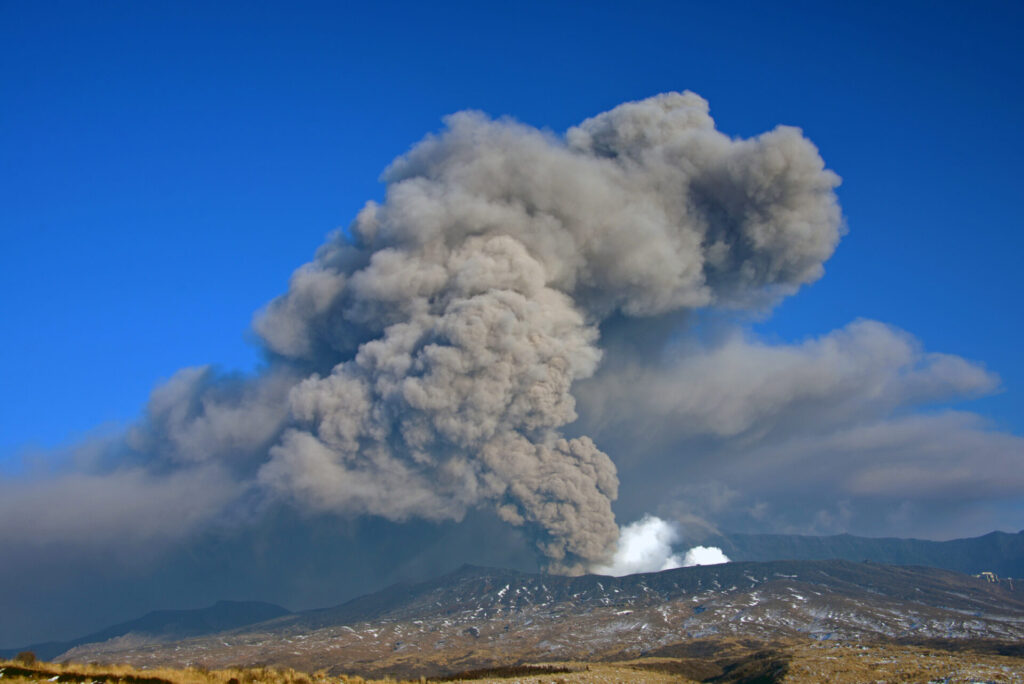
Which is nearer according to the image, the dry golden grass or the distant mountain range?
the dry golden grass

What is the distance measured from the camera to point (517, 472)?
81.6 metres

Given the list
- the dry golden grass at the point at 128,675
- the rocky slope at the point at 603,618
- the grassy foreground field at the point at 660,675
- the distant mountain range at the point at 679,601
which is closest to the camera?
the dry golden grass at the point at 128,675

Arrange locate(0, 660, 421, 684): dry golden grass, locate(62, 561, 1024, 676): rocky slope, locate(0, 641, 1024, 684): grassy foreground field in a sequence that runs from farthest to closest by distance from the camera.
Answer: locate(62, 561, 1024, 676): rocky slope < locate(0, 641, 1024, 684): grassy foreground field < locate(0, 660, 421, 684): dry golden grass

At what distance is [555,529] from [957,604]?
93.1 meters

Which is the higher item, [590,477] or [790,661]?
[590,477]

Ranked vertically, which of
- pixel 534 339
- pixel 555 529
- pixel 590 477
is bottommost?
pixel 555 529

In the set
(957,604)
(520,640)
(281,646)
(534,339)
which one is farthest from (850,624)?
(281,646)

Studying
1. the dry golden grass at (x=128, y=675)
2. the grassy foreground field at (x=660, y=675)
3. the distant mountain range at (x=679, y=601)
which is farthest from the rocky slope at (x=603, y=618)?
the dry golden grass at (x=128, y=675)

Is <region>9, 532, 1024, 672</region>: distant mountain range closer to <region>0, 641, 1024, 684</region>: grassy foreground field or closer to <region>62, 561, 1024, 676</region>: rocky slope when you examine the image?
<region>62, 561, 1024, 676</region>: rocky slope

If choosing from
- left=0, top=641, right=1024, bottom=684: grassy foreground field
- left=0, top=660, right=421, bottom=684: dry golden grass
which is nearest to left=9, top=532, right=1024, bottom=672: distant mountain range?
left=0, top=641, right=1024, bottom=684: grassy foreground field

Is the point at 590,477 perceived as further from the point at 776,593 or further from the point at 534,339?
the point at 776,593

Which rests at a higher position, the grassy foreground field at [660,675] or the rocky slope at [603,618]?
the grassy foreground field at [660,675]

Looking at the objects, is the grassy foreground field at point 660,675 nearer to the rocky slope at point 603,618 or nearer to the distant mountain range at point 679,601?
the rocky slope at point 603,618

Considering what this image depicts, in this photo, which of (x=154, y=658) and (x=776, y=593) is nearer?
(x=154, y=658)
